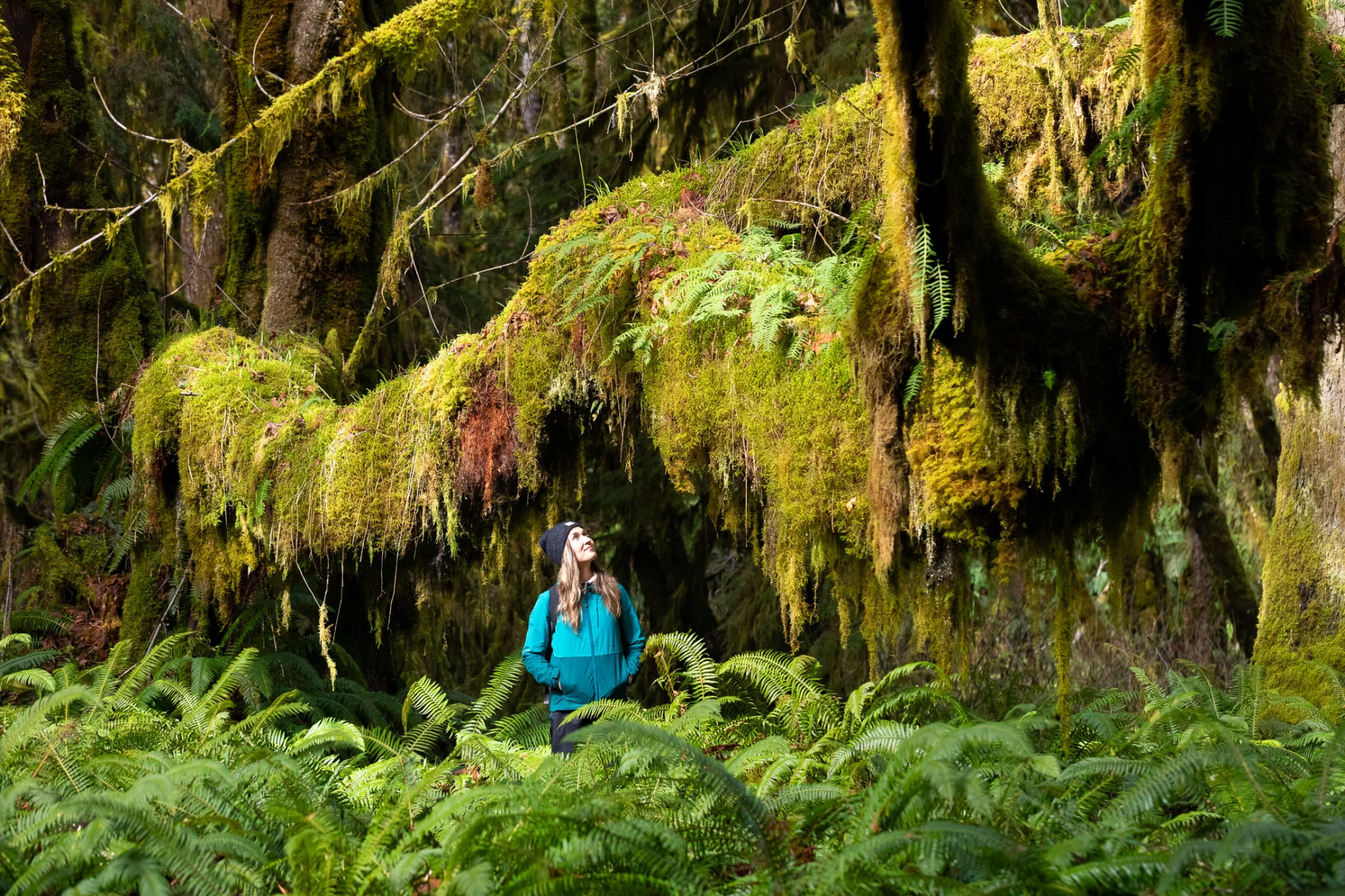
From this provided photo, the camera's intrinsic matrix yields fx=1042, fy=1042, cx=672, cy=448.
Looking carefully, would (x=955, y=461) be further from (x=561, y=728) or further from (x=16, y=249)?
(x=16, y=249)

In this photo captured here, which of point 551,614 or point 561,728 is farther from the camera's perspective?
point 551,614

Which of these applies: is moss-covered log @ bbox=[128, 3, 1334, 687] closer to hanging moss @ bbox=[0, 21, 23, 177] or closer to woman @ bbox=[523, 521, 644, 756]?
woman @ bbox=[523, 521, 644, 756]

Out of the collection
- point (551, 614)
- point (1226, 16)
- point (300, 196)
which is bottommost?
point (551, 614)

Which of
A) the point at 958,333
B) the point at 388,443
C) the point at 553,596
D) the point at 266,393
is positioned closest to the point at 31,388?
the point at 266,393

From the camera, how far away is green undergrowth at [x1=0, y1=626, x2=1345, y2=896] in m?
2.82

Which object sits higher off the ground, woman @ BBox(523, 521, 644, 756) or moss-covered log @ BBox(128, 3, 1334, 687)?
moss-covered log @ BBox(128, 3, 1334, 687)

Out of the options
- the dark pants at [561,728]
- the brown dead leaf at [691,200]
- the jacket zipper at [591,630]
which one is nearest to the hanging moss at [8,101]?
the brown dead leaf at [691,200]

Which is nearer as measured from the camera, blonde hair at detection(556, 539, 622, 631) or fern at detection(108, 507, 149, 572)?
blonde hair at detection(556, 539, 622, 631)

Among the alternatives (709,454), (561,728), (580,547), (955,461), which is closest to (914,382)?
(955,461)

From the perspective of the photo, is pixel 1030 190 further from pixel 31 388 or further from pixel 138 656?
pixel 31 388

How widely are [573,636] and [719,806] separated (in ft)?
7.83

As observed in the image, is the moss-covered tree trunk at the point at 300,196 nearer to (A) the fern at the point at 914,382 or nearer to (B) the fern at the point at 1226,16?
(A) the fern at the point at 914,382

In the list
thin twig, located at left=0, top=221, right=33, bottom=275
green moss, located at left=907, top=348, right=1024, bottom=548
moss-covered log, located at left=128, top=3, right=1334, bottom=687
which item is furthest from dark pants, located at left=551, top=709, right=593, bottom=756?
thin twig, located at left=0, top=221, right=33, bottom=275

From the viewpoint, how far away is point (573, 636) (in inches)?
221
